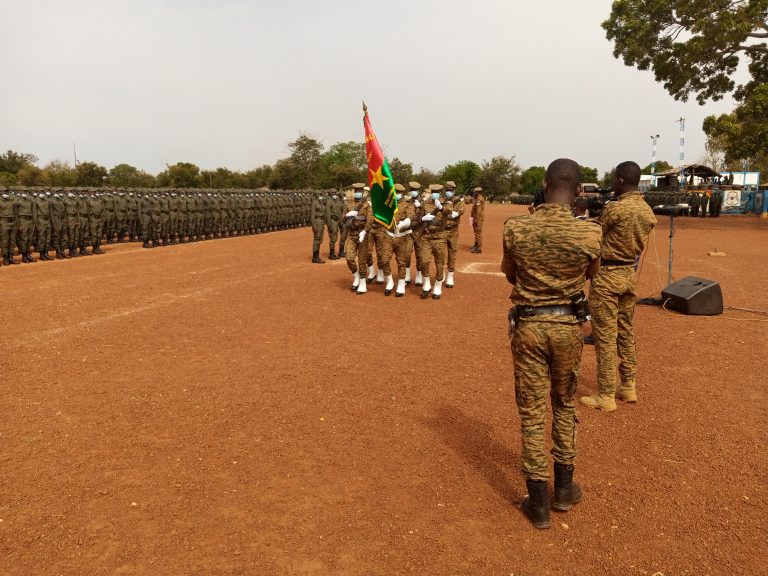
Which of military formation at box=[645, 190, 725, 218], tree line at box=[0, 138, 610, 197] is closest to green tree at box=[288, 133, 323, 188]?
tree line at box=[0, 138, 610, 197]

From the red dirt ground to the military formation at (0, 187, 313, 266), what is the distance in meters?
6.30

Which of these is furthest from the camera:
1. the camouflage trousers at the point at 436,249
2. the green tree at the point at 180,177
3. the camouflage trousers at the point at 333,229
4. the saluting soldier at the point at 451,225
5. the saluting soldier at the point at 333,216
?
the green tree at the point at 180,177

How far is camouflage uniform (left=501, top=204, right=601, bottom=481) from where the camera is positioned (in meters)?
3.21

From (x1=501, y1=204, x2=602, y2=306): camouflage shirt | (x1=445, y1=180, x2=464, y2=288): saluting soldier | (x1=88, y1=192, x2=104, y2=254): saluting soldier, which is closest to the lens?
(x1=501, y1=204, x2=602, y2=306): camouflage shirt

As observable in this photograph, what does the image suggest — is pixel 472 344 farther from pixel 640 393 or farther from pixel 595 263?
pixel 595 263

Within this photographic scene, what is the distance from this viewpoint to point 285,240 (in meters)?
20.2

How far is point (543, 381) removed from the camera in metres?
3.31

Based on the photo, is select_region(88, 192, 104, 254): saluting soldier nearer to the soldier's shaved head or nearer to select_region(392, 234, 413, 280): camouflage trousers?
select_region(392, 234, 413, 280): camouflage trousers

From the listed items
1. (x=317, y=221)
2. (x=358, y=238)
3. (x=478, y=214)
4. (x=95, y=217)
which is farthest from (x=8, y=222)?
(x=478, y=214)

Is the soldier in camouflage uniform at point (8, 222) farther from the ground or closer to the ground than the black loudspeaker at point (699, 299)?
farther from the ground

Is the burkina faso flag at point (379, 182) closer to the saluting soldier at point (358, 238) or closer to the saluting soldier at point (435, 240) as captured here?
the saluting soldier at point (435, 240)

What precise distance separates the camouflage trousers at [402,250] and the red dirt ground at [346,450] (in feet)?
6.45

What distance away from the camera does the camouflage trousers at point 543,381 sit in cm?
324

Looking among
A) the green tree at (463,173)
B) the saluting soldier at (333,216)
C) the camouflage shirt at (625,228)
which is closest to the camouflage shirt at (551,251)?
the camouflage shirt at (625,228)
